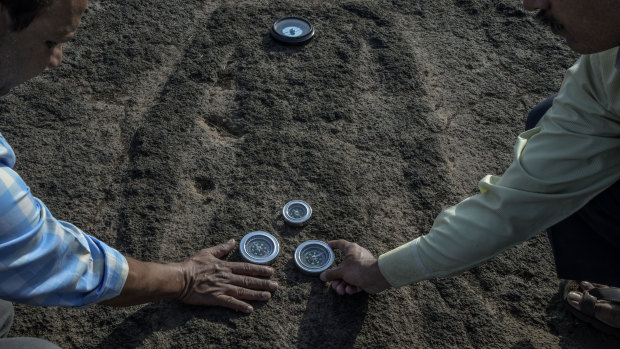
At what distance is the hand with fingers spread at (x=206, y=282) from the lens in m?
2.52

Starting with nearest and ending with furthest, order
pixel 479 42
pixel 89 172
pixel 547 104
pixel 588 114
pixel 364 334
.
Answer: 1. pixel 588 114
2. pixel 364 334
3. pixel 547 104
4. pixel 89 172
5. pixel 479 42

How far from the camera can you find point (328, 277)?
289 cm

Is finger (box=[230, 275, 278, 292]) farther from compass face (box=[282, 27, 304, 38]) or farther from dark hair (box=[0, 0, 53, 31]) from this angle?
compass face (box=[282, 27, 304, 38])

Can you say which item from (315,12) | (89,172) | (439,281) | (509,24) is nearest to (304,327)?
(439,281)

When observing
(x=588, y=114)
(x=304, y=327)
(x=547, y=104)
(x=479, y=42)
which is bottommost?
(x=304, y=327)

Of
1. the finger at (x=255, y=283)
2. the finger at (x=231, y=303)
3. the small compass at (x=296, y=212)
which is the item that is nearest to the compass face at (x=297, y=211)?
the small compass at (x=296, y=212)

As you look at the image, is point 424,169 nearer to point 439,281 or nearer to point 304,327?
point 439,281

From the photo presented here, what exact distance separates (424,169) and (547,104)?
79 centimetres

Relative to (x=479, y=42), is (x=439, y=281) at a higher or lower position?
lower

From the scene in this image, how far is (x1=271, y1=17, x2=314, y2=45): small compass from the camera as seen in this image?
13.8ft

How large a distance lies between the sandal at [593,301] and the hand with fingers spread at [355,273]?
900 millimetres

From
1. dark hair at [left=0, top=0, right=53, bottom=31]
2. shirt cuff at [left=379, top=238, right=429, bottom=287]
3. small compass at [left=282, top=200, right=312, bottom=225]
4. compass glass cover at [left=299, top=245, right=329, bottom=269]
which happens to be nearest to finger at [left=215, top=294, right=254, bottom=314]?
compass glass cover at [left=299, top=245, right=329, bottom=269]

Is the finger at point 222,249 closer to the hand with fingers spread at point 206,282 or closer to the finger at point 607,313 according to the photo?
the hand with fingers spread at point 206,282

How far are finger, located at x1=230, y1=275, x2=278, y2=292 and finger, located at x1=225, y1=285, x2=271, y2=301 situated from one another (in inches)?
1.2
